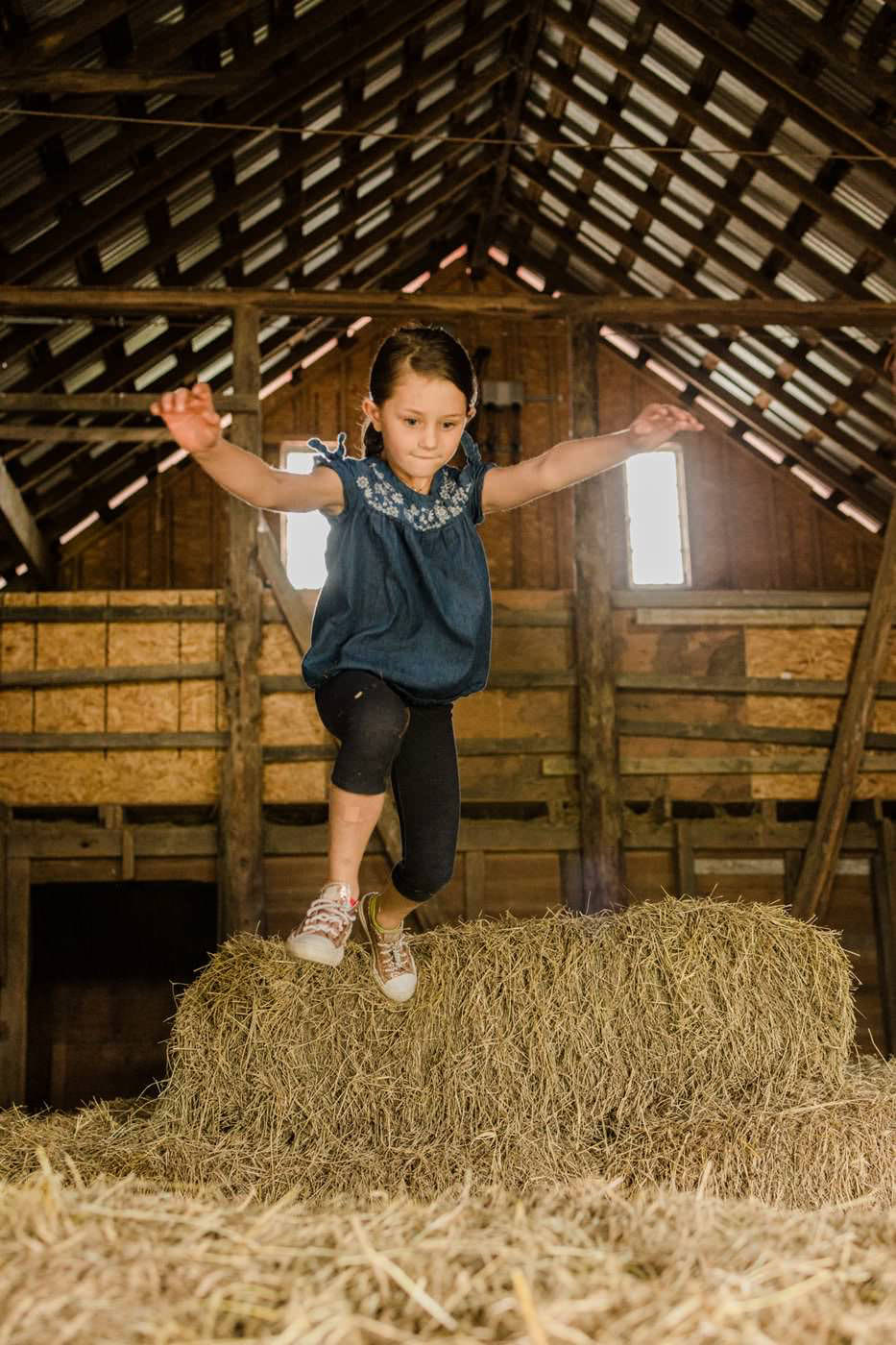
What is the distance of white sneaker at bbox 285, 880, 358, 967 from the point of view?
258cm

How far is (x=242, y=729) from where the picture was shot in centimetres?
643

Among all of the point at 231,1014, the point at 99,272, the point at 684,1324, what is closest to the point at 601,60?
the point at 99,272

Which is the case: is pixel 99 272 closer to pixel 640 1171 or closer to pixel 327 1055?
pixel 327 1055

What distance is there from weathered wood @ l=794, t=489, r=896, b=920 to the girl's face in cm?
444

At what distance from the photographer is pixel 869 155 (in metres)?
6.51

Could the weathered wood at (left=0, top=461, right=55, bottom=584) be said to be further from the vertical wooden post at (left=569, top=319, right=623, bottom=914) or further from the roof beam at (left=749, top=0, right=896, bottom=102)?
the roof beam at (left=749, top=0, right=896, bottom=102)

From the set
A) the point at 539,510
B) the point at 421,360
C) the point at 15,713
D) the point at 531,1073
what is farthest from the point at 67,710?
Answer: the point at 539,510

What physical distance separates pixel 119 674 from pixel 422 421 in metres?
4.23

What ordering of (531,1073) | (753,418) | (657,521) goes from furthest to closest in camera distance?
(657,521), (753,418), (531,1073)

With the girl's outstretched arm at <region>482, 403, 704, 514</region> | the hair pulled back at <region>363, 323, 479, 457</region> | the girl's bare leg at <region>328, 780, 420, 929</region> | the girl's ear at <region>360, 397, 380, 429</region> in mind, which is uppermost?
the hair pulled back at <region>363, 323, 479, 457</region>

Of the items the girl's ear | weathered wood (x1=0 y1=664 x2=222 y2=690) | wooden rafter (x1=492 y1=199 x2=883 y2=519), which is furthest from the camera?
wooden rafter (x1=492 y1=199 x2=883 y2=519)

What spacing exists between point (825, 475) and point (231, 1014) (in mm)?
7879

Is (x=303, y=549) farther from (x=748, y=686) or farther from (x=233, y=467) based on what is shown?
(x=233, y=467)

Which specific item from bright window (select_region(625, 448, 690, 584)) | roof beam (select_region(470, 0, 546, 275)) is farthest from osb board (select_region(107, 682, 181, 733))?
bright window (select_region(625, 448, 690, 584))
